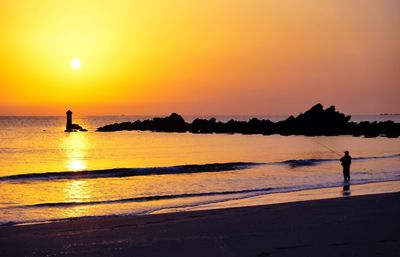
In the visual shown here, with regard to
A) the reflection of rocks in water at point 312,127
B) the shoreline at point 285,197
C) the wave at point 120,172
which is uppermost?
the reflection of rocks in water at point 312,127

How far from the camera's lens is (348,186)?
68.0 feet

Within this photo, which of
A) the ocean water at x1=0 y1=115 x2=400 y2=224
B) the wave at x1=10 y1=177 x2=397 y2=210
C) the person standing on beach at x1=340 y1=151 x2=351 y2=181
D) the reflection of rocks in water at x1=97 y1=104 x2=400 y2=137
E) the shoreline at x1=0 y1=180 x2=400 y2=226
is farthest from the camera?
the reflection of rocks in water at x1=97 y1=104 x2=400 y2=137

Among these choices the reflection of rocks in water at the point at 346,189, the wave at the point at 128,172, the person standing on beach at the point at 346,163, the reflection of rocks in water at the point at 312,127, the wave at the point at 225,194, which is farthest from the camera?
the reflection of rocks in water at the point at 312,127

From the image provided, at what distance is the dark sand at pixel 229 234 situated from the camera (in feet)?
29.0

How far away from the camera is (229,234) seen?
33.9 ft

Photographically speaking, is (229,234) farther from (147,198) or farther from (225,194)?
(225,194)

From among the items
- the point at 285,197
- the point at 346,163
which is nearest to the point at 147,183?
the point at 285,197

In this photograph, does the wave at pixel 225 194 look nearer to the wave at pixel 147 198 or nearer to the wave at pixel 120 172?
the wave at pixel 147 198

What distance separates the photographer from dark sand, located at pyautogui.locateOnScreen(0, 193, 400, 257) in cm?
884

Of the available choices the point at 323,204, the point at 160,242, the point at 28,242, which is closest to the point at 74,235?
the point at 28,242

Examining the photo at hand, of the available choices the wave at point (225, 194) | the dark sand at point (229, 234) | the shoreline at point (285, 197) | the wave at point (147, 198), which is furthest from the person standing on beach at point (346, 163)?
the dark sand at point (229, 234)

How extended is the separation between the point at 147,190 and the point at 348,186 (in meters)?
8.30

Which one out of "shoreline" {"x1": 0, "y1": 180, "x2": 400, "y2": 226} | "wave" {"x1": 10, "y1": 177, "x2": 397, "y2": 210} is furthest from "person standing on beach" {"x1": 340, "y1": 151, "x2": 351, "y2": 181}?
"shoreline" {"x1": 0, "y1": 180, "x2": 400, "y2": 226}

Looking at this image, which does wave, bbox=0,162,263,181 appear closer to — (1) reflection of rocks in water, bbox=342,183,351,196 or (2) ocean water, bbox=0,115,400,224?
(2) ocean water, bbox=0,115,400,224
